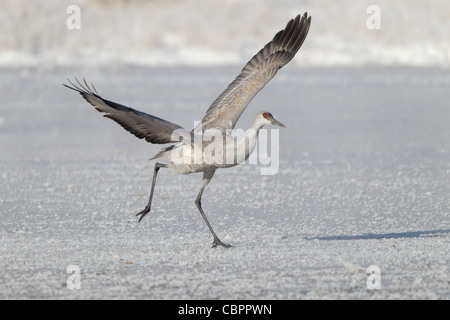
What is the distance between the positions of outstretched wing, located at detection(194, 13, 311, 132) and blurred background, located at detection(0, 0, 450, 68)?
16.5m

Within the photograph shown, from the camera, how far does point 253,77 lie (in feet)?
22.6

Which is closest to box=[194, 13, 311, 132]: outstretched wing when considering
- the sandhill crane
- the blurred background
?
the sandhill crane

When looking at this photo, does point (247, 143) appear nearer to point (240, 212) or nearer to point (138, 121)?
point (138, 121)

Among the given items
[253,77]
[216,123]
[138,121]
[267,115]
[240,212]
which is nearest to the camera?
[138,121]

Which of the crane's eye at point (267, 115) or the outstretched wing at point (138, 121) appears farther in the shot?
the crane's eye at point (267, 115)

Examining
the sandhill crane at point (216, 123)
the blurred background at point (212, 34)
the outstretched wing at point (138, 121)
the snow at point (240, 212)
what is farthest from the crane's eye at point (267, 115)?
the blurred background at point (212, 34)

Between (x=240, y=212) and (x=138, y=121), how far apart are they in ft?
5.44

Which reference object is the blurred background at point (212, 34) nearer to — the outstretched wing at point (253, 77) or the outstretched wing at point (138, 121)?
the outstretched wing at point (253, 77)

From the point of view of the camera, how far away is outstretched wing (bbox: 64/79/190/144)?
18.0ft

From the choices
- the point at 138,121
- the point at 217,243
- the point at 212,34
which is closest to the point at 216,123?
the point at 138,121

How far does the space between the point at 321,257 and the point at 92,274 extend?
1.44 m

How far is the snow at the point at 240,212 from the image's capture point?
4.92 meters

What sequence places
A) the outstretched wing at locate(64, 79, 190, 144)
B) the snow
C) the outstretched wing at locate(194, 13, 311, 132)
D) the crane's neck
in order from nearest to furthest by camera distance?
the snow, the outstretched wing at locate(64, 79, 190, 144), the crane's neck, the outstretched wing at locate(194, 13, 311, 132)

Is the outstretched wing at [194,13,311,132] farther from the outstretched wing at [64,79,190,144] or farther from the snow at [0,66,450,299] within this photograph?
the snow at [0,66,450,299]
